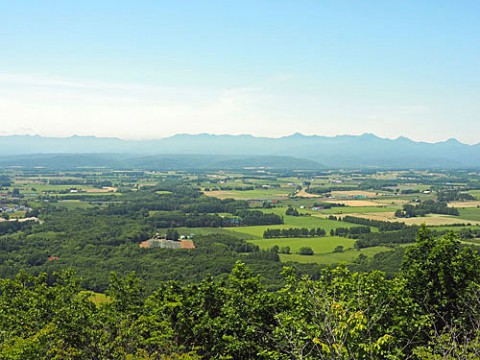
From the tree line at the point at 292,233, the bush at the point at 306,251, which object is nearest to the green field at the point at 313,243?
the bush at the point at 306,251

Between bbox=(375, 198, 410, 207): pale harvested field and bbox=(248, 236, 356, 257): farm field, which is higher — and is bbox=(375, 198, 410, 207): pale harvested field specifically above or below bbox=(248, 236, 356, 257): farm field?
above

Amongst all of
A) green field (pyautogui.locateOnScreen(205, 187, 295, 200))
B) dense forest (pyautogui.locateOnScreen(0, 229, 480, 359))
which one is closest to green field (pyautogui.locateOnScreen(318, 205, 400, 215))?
green field (pyautogui.locateOnScreen(205, 187, 295, 200))

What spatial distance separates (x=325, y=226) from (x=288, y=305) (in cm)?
6467

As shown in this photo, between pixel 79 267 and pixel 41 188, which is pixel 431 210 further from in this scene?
pixel 41 188

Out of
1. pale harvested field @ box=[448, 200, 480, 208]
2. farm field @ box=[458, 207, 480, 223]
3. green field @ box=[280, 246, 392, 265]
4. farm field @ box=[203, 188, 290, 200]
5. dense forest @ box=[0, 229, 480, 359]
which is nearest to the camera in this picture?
dense forest @ box=[0, 229, 480, 359]

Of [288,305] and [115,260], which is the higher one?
[288,305]

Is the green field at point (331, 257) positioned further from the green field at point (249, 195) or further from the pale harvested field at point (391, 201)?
the green field at point (249, 195)

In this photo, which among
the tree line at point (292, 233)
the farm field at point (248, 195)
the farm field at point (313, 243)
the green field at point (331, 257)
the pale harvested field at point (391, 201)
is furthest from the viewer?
the farm field at point (248, 195)

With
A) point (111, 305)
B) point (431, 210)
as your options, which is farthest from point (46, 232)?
point (431, 210)

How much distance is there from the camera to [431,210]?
100438 mm

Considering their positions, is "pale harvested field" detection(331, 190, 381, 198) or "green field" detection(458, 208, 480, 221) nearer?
"green field" detection(458, 208, 480, 221)

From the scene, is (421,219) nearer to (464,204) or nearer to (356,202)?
(356,202)

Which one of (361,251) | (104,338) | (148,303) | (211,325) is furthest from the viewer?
(361,251)

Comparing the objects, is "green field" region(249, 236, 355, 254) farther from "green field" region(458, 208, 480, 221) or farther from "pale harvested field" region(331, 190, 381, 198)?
"pale harvested field" region(331, 190, 381, 198)
